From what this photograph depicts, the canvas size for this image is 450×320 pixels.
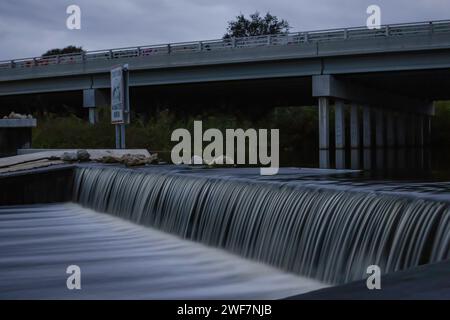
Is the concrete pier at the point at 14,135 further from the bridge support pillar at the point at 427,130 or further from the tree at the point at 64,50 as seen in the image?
the tree at the point at 64,50

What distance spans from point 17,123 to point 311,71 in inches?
618

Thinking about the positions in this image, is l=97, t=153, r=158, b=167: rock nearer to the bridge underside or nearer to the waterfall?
the waterfall

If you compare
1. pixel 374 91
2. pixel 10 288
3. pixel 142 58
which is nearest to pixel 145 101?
pixel 142 58

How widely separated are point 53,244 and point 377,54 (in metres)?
23.9

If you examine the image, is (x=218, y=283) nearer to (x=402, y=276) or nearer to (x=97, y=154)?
(x=402, y=276)

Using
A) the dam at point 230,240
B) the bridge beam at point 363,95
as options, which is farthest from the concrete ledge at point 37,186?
the bridge beam at point 363,95

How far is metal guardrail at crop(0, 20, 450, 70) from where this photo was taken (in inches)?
1231

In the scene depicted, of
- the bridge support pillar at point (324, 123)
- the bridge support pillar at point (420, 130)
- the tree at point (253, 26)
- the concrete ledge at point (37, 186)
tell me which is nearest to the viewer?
the concrete ledge at point (37, 186)

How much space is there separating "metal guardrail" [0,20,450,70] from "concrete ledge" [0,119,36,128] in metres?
11.7

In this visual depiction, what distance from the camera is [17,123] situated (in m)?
29.9

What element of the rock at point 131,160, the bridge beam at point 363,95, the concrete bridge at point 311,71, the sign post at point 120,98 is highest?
the concrete bridge at point 311,71

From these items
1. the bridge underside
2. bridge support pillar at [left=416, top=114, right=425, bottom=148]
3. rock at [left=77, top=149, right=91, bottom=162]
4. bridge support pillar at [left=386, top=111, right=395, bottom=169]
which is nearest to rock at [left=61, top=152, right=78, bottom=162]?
rock at [left=77, top=149, right=91, bottom=162]

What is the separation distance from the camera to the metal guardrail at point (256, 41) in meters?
31.3

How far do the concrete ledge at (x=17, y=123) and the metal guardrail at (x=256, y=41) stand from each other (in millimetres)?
11710
